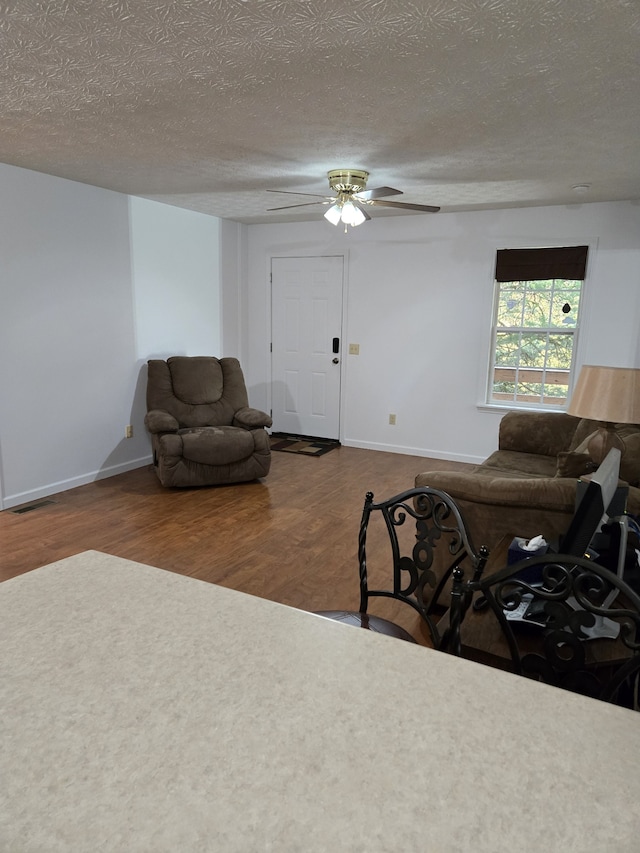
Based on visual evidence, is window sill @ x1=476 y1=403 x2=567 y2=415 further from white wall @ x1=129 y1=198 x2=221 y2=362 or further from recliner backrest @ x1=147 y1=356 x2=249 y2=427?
white wall @ x1=129 y1=198 x2=221 y2=362

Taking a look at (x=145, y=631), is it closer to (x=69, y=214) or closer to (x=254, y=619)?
(x=254, y=619)

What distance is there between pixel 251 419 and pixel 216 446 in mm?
526

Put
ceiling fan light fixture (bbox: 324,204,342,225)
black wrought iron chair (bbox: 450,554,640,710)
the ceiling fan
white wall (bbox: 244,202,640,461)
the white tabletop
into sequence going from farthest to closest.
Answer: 1. white wall (bbox: 244,202,640,461)
2. ceiling fan light fixture (bbox: 324,204,342,225)
3. the ceiling fan
4. black wrought iron chair (bbox: 450,554,640,710)
5. the white tabletop

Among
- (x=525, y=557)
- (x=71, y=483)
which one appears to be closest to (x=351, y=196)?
(x=525, y=557)

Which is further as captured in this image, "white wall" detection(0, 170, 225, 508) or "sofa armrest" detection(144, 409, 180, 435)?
"sofa armrest" detection(144, 409, 180, 435)

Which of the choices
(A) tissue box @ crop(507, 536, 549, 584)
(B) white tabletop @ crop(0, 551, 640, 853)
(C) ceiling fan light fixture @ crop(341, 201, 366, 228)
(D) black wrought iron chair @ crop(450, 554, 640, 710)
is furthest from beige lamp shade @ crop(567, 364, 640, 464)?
(C) ceiling fan light fixture @ crop(341, 201, 366, 228)

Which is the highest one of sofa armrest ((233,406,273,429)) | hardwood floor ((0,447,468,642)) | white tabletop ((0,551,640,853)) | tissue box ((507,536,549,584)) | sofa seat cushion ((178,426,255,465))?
white tabletop ((0,551,640,853))

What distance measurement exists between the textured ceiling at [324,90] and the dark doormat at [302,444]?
9.12 feet

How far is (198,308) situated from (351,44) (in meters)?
4.07

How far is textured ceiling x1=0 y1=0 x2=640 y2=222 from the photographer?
193 cm

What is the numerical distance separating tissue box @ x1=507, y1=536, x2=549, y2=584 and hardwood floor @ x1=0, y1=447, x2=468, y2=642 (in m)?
0.76

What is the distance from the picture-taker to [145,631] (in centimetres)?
91

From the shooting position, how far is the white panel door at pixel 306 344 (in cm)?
623

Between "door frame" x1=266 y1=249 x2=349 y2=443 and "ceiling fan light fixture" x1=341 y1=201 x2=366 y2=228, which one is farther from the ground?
"ceiling fan light fixture" x1=341 y1=201 x2=366 y2=228
